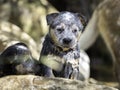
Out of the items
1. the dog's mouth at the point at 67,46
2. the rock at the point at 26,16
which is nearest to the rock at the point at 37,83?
the dog's mouth at the point at 67,46

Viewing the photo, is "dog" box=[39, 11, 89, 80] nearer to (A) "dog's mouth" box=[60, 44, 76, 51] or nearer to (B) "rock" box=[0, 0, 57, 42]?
(A) "dog's mouth" box=[60, 44, 76, 51]

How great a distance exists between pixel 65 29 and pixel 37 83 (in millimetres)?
327

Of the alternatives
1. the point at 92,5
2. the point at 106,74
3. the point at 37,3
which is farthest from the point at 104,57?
the point at 37,3

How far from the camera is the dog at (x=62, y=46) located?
2578 mm

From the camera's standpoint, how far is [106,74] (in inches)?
346

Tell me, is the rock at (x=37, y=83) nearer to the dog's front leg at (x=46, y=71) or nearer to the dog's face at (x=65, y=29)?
the dog's front leg at (x=46, y=71)

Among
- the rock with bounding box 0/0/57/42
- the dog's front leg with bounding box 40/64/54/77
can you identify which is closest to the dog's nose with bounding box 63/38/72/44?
the dog's front leg with bounding box 40/64/54/77

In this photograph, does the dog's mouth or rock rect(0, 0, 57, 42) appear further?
rock rect(0, 0, 57, 42)

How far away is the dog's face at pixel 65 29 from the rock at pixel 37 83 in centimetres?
19

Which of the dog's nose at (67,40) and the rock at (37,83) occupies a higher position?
the dog's nose at (67,40)

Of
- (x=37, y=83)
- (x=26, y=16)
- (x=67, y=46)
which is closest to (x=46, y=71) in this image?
(x=37, y=83)

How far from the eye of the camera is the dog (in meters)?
2.58

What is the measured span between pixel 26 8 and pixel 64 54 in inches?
182

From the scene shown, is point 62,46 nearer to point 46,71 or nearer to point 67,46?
point 67,46
